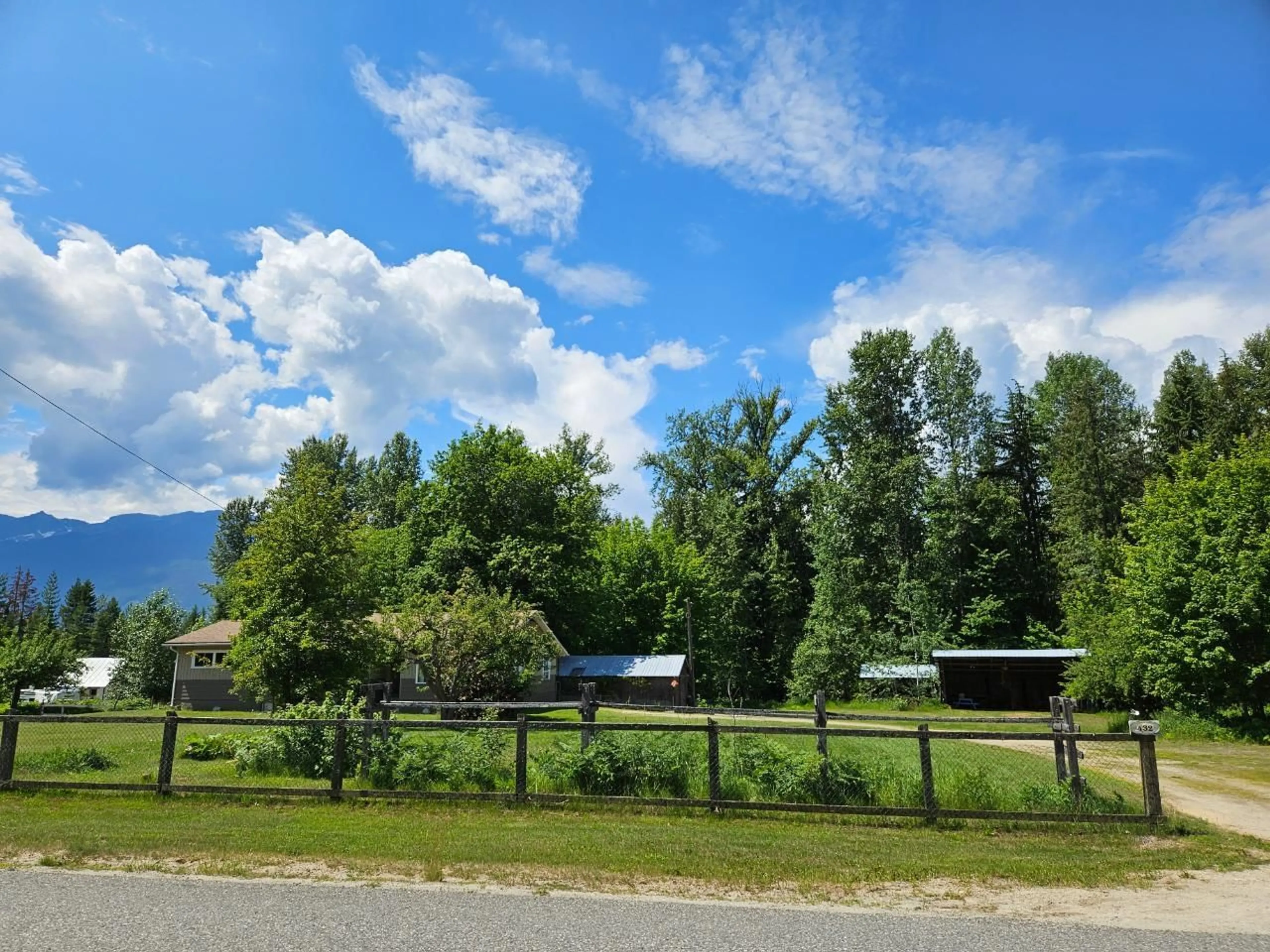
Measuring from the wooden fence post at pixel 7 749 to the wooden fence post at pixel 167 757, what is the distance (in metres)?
2.22

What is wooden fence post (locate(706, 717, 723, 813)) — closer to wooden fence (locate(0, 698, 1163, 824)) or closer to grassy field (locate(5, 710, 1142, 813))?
wooden fence (locate(0, 698, 1163, 824))

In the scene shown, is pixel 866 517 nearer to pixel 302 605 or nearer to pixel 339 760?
pixel 302 605

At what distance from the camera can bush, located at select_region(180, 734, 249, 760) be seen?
1458 cm

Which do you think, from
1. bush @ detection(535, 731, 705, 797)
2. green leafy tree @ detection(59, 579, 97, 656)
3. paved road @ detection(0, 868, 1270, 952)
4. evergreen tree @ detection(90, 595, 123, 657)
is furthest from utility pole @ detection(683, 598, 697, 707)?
green leafy tree @ detection(59, 579, 97, 656)

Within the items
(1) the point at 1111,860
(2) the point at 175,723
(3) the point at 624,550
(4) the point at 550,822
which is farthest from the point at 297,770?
(3) the point at 624,550

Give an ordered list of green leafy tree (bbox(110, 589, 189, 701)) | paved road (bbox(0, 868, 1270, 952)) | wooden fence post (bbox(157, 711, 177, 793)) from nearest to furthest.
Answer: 1. paved road (bbox(0, 868, 1270, 952))
2. wooden fence post (bbox(157, 711, 177, 793))
3. green leafy tree (bbox(110, 589, 189, 701))

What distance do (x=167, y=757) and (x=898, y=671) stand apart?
1492 inches

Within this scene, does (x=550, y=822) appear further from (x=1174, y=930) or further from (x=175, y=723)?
(x=1174, y=930)

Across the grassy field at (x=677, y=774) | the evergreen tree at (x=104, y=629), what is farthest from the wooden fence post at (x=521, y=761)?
the evergreen tree at (x=104, y=629)

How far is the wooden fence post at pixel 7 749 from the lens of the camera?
443 inches

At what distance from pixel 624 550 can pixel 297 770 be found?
128 feet

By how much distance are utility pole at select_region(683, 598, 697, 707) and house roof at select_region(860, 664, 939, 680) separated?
916cm

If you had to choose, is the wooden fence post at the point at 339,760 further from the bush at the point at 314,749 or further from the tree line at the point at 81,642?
the tree line at the point at 81,642

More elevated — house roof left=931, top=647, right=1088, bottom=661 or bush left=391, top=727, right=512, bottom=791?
house roof left=931, top=647, right=1088, bottom=661
